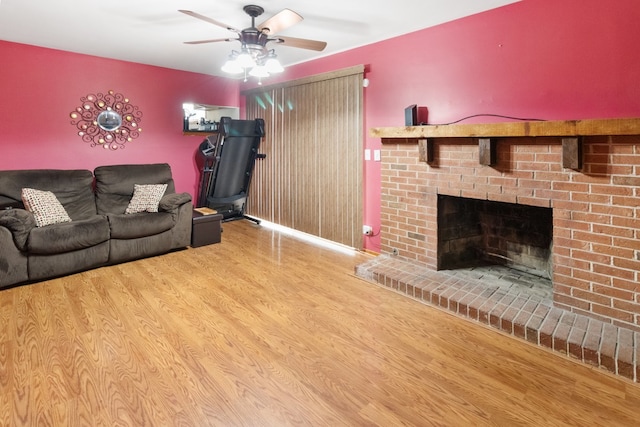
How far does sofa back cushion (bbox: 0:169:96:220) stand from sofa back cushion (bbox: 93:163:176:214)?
0.09 metres

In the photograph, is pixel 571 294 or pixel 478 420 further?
pixel 571 294

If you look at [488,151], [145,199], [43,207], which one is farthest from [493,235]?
[43,207]

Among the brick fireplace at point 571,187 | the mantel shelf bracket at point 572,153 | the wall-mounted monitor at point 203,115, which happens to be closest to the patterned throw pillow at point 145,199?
the wall-mounted monitor at point 203,115

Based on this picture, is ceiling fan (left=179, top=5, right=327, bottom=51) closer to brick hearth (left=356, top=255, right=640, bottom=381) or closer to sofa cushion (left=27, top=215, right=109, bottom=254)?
brick hearth (left=356, top=255, right=640, bottom=381)

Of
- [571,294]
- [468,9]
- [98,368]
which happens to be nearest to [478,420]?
[571,294]

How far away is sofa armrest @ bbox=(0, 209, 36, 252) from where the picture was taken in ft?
10.3

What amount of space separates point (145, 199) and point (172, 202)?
0.39 m

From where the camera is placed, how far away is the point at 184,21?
3270 mm

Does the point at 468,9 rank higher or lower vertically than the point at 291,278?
higher

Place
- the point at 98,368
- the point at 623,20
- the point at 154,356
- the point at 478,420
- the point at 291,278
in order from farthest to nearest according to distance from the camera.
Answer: the point at 291,278 → the point at 623,20 → the point at 154,356 → the point at 98,368 → the point at 478,420

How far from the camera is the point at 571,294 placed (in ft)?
8.16

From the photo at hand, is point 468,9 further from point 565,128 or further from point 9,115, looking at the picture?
point 9,115

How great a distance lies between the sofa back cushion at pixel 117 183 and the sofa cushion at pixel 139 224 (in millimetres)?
640

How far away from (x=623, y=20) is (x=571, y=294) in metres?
1.81
